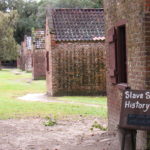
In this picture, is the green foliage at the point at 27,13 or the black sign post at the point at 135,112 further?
the green foliage at the point at 27,13

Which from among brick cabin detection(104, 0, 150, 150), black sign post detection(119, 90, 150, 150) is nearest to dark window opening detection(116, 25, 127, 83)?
brick cabin detection(104, 0, 150, 150)

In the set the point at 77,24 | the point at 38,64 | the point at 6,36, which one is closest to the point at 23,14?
the point at 6,36

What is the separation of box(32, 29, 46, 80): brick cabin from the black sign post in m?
36.3

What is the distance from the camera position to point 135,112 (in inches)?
299

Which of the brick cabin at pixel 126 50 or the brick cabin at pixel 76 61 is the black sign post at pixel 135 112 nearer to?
the brick cabin at pixel 126 50

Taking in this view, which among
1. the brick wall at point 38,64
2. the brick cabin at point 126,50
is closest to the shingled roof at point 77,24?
the brick cabin at point 126,50

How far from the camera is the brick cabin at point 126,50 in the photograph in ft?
29.1

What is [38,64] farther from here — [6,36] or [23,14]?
[23,14]

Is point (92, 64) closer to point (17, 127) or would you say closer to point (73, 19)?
point (73, 19)

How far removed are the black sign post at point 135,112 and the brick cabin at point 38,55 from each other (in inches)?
1430

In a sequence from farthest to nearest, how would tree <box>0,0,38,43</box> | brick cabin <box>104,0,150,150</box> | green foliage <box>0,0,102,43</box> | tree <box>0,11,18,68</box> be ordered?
1. tree <box>0,0,38,43</box>
2. green foliage <box>0,0,102,43</box>
3. tree <box>0,11,18,68</box>
4. brick cabin <box>104,0,150,150</box>

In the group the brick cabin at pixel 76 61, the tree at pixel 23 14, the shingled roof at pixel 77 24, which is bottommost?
the brick cabin at pixel 76 61

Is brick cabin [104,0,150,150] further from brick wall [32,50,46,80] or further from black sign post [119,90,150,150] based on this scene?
brick wall [32,50,46,80]

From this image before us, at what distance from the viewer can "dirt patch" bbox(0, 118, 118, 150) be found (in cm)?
1084
